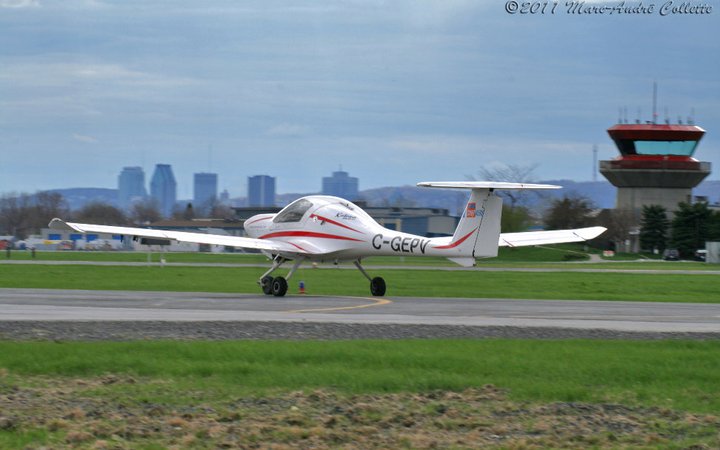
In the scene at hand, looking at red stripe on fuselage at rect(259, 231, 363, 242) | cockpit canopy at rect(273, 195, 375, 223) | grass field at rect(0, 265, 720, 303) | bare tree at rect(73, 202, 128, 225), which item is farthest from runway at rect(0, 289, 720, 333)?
bare tree at rect(73, 202, 128, 225)

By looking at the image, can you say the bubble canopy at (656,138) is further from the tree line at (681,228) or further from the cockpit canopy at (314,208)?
the cockpit canopy at (314,208)

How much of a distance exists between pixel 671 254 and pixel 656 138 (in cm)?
1809

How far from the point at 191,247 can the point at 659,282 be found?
271 feet

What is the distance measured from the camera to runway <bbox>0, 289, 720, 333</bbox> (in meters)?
22.1

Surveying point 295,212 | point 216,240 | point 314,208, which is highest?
point 314,208

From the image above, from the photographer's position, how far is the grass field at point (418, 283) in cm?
3688

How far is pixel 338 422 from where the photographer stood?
1195 centimetres

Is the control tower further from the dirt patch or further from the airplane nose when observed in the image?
the dirt patch

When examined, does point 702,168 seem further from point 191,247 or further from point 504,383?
point 504,383

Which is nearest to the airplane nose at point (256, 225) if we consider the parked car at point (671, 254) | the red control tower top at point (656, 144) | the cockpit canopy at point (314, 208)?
the cockpit canopy at point (314, 208)

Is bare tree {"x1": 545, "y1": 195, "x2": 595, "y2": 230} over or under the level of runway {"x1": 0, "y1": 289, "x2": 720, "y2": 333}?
over

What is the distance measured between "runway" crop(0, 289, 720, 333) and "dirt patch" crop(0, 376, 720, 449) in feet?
27.1

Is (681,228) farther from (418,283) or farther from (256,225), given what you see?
(256,225)

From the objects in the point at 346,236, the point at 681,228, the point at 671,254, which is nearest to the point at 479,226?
the point at 346,236
